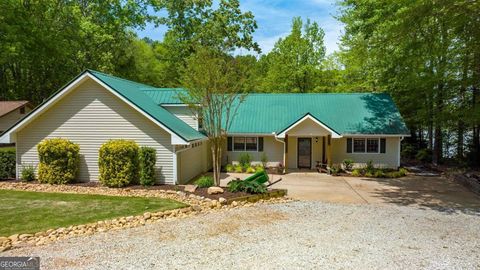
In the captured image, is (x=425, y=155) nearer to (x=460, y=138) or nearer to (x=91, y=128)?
(x=460, y=138)

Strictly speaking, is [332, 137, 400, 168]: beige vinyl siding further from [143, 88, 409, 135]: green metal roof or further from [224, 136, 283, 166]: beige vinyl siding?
[224, 136, 283, 166]: beige vinyl siding

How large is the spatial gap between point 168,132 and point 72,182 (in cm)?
497

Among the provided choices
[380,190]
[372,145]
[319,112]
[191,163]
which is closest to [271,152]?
[319,112]

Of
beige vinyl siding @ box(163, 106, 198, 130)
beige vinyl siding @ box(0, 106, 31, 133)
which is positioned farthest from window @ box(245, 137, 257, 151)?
beige vinyl siding @ box(0, 106, 31, 133)

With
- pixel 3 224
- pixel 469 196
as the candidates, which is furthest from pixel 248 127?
pixel 3 224

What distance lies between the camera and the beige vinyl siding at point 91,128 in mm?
14234

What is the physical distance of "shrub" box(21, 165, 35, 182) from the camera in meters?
14.6

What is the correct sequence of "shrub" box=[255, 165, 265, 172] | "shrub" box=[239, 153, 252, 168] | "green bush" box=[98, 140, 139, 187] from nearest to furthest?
"green bush" box=[98, 140, 139, 187], "shrub" box=[255, 165, 265, 172], "shrub" box=[239, 153, 252, 168]

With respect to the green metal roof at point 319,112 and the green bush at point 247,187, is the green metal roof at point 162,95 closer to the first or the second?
the green metal roof at point 319,112

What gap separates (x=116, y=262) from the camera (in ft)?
21.0

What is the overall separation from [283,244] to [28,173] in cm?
1282

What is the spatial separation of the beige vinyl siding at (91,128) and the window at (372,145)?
497 inches

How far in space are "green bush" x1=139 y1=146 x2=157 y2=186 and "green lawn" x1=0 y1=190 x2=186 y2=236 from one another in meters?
1.93

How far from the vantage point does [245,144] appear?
20953 millimetres
